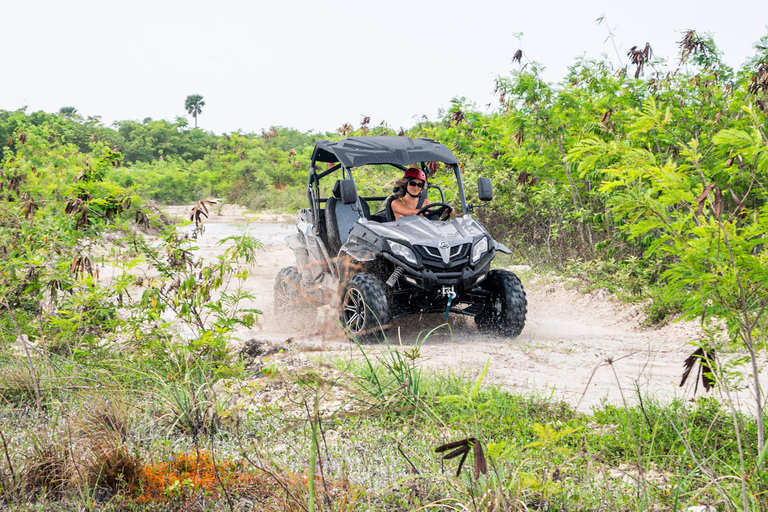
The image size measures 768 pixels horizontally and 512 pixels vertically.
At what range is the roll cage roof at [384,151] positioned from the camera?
6.23m

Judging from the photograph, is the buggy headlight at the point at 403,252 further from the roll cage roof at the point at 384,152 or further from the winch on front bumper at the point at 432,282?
the roll cage roof at the point at 384,152

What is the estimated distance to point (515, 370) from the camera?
189 inches

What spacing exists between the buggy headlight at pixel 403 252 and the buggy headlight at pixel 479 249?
60 centimetres

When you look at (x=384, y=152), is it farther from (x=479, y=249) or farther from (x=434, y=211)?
(x=479, y=249)

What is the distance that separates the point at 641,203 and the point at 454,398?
3.95 ft

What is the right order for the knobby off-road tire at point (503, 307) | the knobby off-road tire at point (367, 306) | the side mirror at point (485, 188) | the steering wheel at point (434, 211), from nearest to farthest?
the knobby off-road tire at point (367, 306) < the knobby off-road tire at point (503, 307) < the side mirror at point (485, 188) < the steering wheel at point (434, 211)

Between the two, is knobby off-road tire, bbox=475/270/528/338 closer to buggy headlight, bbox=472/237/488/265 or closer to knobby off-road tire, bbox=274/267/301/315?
buggy headlight, bbox=472/237/488/265

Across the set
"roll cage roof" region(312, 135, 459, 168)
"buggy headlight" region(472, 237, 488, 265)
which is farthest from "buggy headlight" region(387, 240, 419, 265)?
"roll cage roof" region(312, 135, 459, 168)

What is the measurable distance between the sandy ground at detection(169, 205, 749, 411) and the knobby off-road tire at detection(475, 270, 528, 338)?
16 cm

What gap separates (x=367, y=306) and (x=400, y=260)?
1.69 feet

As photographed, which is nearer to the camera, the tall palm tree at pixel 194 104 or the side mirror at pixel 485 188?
the side mirror at pixel 485 188

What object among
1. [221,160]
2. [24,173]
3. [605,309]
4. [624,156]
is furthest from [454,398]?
[221,160]

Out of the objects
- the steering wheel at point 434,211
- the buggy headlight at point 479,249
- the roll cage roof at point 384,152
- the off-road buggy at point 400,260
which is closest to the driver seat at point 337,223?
the off-road buggy at point 400,260

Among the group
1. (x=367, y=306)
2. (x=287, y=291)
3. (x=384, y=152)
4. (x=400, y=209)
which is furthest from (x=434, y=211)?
(x=287, y=291)
